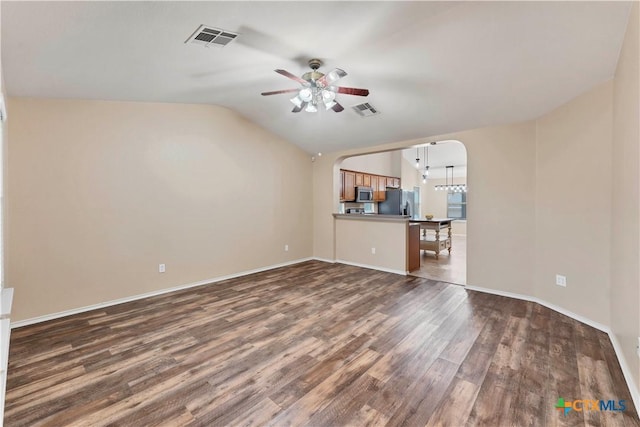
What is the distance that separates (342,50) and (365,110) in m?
1.40

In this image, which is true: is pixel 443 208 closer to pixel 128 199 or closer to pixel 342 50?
pixel 342 50

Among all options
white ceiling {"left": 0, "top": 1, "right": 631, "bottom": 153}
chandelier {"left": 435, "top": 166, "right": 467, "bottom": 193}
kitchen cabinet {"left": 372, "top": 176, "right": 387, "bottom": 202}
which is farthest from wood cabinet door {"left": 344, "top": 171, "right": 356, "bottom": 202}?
chandelier {"left": 435, "top": 166, "right": 467, "bottom": 193}

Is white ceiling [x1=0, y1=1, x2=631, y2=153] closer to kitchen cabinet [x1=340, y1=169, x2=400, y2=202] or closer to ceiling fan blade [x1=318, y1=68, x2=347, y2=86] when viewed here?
ceiling fan blade [x1=318, y1=68, x2=347, y2=86]

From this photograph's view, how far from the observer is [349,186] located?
6961mm

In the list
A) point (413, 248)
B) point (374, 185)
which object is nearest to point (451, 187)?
point (374, 185)

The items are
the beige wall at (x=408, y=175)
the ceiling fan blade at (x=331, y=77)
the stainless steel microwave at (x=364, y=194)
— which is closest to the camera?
the ceiling fan blade at (x=331, y=77)

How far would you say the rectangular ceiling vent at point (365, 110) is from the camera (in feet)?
12.4

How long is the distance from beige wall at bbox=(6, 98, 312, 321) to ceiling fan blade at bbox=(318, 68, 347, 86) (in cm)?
235

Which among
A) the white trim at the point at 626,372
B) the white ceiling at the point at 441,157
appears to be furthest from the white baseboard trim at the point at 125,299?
the white ceiling at the point at 441,157

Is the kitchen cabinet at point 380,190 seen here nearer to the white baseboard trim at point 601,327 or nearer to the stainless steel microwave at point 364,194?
the stainless steel microwave at point 364,194

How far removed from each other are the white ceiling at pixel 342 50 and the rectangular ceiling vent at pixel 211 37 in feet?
0.21

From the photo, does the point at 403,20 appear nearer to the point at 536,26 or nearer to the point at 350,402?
the point at 536,26

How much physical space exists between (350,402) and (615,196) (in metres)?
2.92

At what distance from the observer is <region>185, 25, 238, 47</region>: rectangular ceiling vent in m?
2.26
